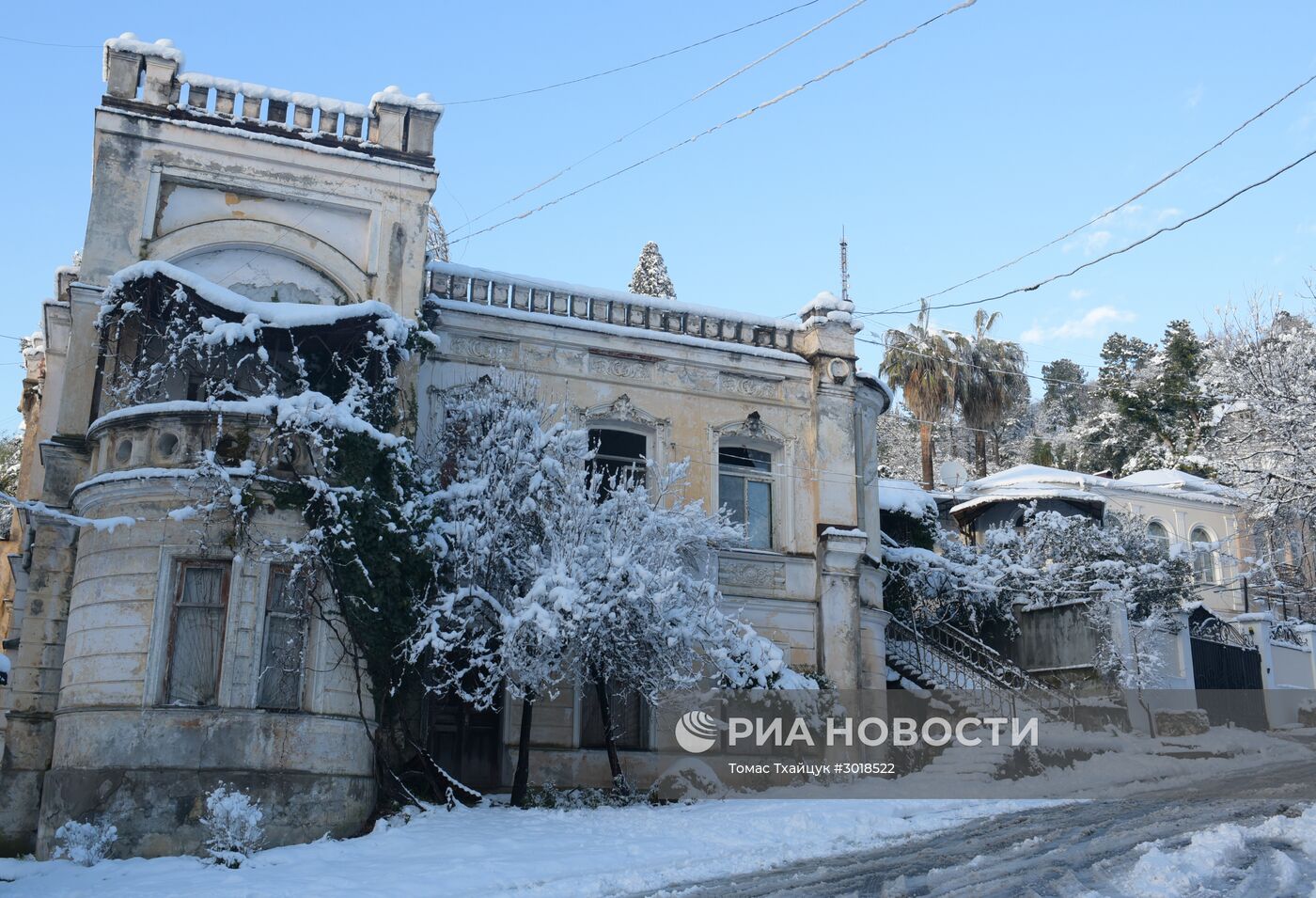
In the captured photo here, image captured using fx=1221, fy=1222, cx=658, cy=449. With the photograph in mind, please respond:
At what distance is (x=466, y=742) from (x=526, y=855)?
629 centimetres

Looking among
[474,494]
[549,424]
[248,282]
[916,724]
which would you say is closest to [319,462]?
[474,494]

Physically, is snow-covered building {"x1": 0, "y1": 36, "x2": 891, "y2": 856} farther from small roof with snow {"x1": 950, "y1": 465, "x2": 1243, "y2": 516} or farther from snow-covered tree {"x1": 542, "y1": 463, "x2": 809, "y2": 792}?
small roof with snow {"x1": 950, "y1": 465, "x2": 1243, "y2": 516}

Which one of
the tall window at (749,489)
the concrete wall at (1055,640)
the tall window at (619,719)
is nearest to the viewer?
the tall window at (619,719)

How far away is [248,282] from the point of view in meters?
17.3

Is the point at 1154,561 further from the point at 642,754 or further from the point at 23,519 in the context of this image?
the point at 23,519

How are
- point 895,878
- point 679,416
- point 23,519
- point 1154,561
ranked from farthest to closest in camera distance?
point 1154,561
point 679,416
point 23,519
point 895,878

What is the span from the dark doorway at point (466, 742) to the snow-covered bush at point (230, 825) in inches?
181

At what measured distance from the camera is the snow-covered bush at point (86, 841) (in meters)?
13.2

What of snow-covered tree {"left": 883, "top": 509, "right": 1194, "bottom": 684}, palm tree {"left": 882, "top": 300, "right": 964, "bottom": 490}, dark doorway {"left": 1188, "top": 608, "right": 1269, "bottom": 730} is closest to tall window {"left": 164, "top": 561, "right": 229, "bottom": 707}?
snow-covered tree {"left": 883, "top": 509, "right": 1194, "bottom": 684}

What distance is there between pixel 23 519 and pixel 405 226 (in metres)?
6.87

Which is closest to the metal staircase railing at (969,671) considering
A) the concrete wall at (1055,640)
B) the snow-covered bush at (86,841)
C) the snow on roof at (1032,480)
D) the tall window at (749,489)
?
the concrete wall at (1055,640)

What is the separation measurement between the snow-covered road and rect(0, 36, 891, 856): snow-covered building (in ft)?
20.9

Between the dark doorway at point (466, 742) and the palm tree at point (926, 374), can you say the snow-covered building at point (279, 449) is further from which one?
the palm tree at point (926, 374)

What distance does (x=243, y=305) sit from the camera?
51.4 feet
